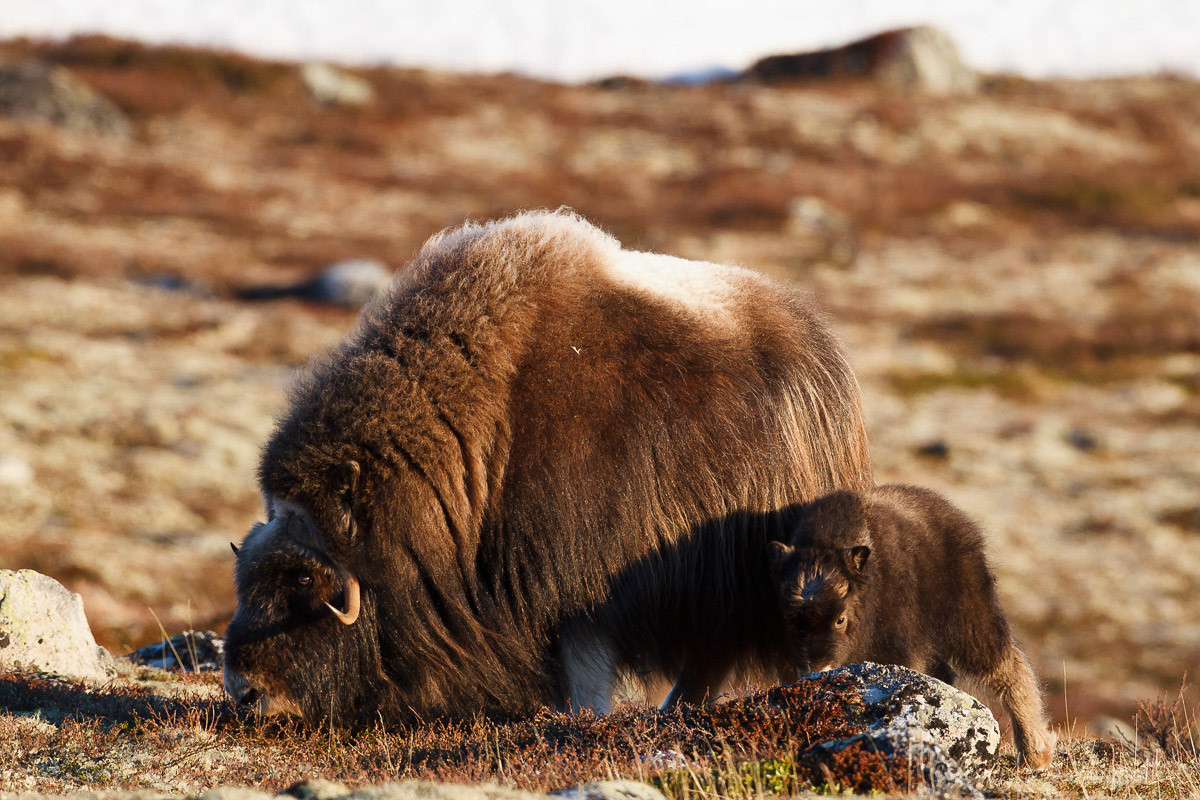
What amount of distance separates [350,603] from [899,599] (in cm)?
201

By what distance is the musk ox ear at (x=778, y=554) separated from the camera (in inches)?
167

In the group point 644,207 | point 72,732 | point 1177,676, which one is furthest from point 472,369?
point 644,207

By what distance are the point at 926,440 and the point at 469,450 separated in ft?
50.9

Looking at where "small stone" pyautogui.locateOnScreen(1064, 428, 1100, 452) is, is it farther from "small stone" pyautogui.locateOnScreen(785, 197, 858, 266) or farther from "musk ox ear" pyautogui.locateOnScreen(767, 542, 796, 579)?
"musk ox ear" pyautogui.locateOnScreen(767, 542, 796, 579)

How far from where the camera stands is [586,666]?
4480 millimetres

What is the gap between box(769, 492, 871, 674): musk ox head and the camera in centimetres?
417

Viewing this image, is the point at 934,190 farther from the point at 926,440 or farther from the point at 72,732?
the point at 72,732

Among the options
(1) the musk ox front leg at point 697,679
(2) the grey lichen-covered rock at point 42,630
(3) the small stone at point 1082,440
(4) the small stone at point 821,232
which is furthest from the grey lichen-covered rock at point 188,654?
(4) the small stone at point 821,232

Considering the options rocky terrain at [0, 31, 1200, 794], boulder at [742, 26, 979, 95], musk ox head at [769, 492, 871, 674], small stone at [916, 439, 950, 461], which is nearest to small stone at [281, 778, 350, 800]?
rocky terrain at [0, 31, 1200, 794]

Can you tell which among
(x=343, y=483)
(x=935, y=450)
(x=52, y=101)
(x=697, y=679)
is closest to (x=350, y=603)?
(x=343, y=483)

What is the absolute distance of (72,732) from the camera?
13.5 feet

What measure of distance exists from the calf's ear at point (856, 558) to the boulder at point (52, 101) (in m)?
31.3

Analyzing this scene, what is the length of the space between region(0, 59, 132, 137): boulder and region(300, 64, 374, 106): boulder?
21.8 feet

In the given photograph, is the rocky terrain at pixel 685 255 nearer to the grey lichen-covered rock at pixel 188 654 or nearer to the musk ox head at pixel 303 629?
the musk ox head at pixel 303 629
